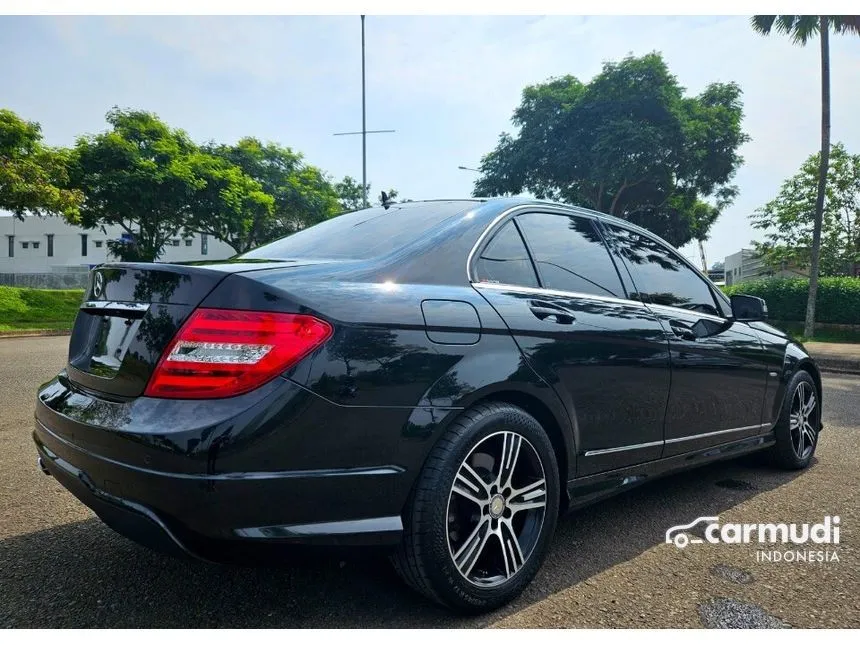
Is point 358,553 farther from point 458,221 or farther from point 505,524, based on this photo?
point 458,221

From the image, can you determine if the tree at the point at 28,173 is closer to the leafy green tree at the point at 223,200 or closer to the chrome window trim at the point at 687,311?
the leafy green tree at the point at 223,200

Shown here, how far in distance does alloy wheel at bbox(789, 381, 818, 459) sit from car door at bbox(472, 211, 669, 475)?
1.73m

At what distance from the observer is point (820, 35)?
14.9 metres

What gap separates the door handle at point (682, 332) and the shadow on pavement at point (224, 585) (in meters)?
0.95

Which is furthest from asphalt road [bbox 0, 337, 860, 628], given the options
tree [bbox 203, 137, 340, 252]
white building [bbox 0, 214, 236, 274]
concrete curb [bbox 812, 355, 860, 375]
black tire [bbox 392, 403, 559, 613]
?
white building [bbox 0, 214, 236, 274]

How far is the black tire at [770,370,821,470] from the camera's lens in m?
4.11

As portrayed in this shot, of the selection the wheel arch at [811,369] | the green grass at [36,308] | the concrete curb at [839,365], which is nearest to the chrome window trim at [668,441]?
the wheel arch at [811,369]

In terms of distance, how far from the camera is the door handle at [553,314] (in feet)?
8.29

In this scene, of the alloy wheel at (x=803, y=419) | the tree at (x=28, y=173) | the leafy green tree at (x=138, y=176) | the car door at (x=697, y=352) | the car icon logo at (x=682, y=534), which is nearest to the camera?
the car icon logo at (x=682, y=534)

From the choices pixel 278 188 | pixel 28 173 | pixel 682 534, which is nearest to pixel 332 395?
pixel 682 534

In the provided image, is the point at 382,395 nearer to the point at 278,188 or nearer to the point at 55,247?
the point at 278,188

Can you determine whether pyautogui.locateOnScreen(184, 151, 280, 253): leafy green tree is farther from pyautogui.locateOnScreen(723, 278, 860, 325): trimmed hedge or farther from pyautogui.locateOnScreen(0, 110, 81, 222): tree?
pyautogui.locateOnScreen(723, 278, 860, 325): trimmed hedge

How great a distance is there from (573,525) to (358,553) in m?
1.53

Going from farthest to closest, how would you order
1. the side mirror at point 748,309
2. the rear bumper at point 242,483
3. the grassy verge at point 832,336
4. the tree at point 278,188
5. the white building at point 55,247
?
the white building at point 55,247 → the tree at point 278,188 → the grassy verge at point 832,336 → the side mirror at point 748,309 → the rear bumper at point 242,483
